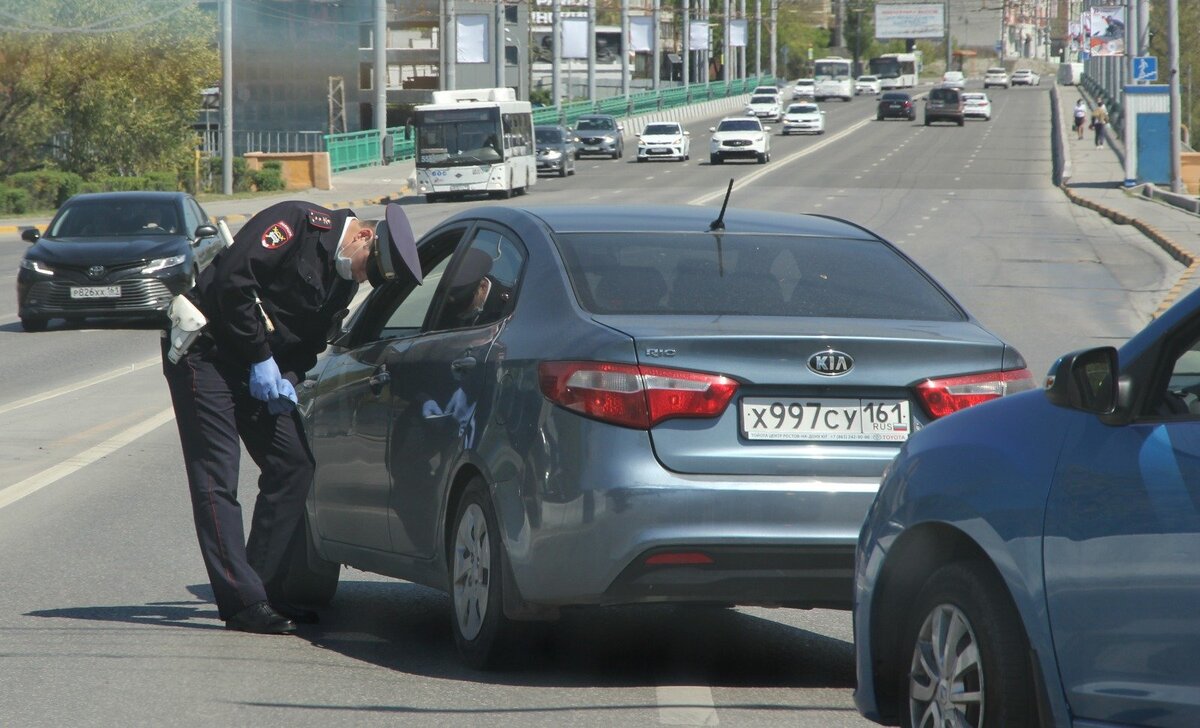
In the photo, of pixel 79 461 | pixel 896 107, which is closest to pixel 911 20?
pixel 896 107

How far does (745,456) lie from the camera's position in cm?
523

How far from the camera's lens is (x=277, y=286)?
641 centimetres

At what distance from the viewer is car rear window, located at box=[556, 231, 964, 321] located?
5734mm

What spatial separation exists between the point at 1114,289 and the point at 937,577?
2122 centimetres

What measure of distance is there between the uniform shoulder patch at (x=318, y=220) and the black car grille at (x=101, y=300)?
13838 millimetres

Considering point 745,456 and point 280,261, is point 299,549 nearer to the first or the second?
point 280,261

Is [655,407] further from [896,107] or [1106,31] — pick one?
[896,107]

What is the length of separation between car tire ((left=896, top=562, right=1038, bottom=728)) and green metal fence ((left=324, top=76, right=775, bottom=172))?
46946 millimetres

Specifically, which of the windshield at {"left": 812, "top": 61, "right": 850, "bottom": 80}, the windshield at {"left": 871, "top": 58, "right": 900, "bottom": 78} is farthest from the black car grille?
the windshield at {"left": 871, "top": 58, "right": 900, "bottom": 78}

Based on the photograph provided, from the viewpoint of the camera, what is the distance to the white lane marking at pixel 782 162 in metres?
44.7

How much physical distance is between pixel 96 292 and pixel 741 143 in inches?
1820

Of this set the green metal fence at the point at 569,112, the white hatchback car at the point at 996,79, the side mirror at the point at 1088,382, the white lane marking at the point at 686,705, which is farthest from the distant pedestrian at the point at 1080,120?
the side mirror at the point at 1088,382

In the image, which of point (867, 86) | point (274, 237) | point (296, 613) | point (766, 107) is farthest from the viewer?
point (867, 86)

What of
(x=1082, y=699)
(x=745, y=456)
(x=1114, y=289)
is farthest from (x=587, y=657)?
(x=1114, y=289)
